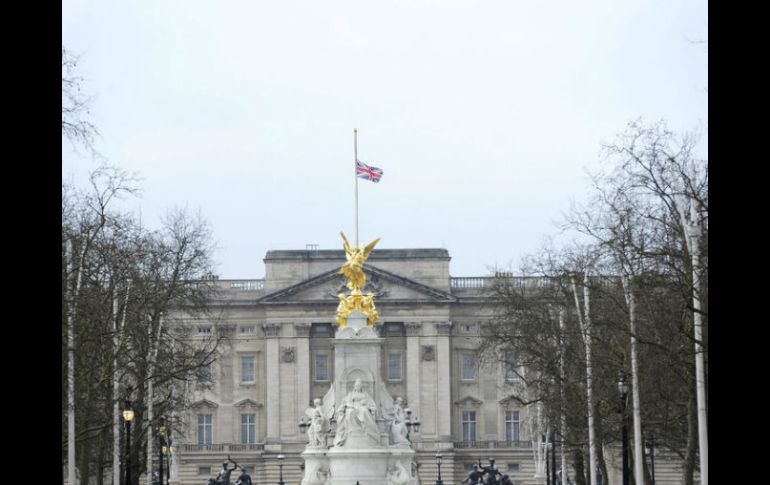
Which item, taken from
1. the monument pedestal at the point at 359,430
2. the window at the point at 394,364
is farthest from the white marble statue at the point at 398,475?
the window at the point at 394,364

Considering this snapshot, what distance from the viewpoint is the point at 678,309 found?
56.2 metres

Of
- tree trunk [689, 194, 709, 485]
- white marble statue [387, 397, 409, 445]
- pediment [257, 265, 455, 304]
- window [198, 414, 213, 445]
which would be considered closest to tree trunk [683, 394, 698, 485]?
tree trunk [689, 194, 709, 485]

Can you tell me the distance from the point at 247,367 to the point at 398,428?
7154cm

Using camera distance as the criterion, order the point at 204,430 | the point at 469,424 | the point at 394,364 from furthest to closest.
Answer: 1. the point at 394,364
2. the point at 469,424
3. the point at 204,430

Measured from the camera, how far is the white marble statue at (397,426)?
85625 mm

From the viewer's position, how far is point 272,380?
153625 mm

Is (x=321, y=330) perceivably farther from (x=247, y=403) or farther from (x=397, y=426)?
(x=397, y=426)

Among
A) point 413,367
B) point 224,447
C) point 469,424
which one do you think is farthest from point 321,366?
point 469,424

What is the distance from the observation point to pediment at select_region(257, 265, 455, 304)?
153500 millimetres

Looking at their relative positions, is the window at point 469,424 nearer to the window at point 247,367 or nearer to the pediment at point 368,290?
the pediment at point 368,290

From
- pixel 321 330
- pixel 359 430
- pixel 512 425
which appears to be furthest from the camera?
pixel 321 330
